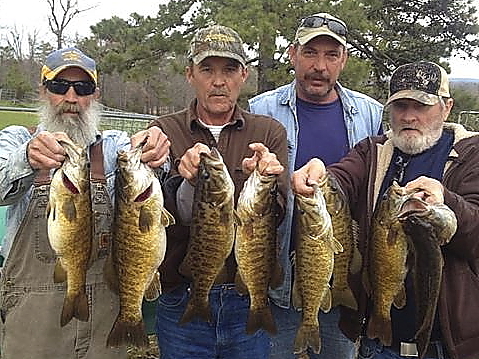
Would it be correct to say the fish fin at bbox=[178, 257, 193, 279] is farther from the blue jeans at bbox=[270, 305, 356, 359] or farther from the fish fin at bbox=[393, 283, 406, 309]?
the fish fin at bbox=[393, 283, 406, 309]

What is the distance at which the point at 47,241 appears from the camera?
3.62 meters

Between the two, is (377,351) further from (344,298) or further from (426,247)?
(426,247)

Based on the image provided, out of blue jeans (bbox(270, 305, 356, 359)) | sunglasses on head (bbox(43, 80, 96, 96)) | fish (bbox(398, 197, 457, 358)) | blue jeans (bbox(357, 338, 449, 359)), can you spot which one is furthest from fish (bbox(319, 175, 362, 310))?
sunglasses on head (bbox(43, 80, 96, 96))

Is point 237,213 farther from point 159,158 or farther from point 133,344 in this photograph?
point 133,344

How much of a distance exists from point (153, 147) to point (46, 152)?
0.58 m

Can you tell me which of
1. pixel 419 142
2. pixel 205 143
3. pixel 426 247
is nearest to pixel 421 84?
pixel 419 142

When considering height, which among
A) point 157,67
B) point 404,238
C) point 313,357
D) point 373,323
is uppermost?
point 157,67

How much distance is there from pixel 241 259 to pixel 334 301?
69cm

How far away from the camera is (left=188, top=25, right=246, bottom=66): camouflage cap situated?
3.88 meters

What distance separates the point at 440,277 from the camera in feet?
10.7

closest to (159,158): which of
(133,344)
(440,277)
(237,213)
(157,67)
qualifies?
(237,213)

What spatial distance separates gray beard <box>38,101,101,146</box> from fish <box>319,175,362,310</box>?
1.52 m

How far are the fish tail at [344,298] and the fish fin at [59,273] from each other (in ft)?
5.44

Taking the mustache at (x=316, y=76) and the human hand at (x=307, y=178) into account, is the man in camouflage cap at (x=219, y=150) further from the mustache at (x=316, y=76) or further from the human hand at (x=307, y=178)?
the mustache at (x=316, y=76)
